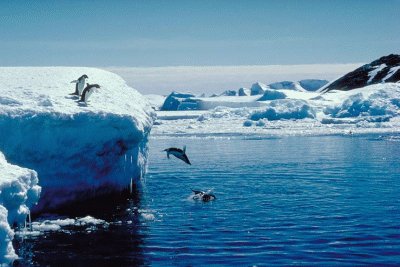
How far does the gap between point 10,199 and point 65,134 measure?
20.6 ft

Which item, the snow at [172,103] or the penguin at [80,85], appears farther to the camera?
the snow at [172,103]

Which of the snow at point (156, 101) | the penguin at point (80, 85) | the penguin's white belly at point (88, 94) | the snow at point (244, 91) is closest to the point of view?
the penguin at point (80, 85)

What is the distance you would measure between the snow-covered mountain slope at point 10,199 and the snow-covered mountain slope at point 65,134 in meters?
4.29

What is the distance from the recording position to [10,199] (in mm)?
10797

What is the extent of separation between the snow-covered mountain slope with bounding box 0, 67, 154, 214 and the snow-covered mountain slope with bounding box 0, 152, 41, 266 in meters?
4.29

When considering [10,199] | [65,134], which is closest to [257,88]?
[65,134]

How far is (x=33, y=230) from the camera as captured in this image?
15.1 metres

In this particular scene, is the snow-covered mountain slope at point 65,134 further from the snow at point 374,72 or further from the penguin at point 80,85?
the snow at point 374,72

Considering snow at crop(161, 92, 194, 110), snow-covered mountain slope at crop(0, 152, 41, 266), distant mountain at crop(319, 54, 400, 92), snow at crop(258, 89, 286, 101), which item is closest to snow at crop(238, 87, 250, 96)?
distant mountain at crop(319, 54, 400, 92)

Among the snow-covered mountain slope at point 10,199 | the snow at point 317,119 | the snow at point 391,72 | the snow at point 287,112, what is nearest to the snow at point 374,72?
the snow at point 391,72

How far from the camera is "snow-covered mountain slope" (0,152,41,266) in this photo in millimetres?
9844

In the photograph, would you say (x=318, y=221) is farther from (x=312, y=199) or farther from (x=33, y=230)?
(x=33, y=230)

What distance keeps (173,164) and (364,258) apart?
19314 millimetres

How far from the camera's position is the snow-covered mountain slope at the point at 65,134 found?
16297 millimetres
